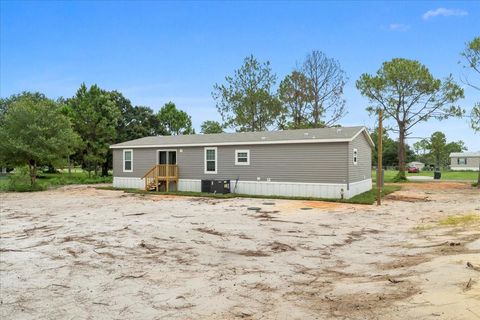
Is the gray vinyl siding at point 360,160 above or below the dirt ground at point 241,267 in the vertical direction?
above

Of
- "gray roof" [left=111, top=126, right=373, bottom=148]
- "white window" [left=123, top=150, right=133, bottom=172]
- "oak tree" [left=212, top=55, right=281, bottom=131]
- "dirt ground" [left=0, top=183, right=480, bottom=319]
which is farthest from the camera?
"oak tree" [left=212, top=55, right=281, bottom=131]

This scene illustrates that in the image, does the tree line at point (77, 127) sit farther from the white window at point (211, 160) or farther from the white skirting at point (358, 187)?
the white skirting at point (358, 187)

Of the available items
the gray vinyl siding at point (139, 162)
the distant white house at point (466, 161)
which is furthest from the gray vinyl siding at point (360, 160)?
the distant white house at point (466, 161)

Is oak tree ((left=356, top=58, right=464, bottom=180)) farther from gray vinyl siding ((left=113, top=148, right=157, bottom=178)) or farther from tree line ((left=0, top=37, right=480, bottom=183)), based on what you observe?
gray vinyl siding ((left=113, top=148, right=157, bottom=178))

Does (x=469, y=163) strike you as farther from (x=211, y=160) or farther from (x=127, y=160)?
(x=127, y=160)

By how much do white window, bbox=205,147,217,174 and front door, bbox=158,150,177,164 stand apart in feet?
8.00

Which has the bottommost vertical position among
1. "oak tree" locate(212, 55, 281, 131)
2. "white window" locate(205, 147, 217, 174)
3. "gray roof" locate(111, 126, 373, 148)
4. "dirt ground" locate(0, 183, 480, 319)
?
"dirt ground" locate(0, 183, 480, 319)

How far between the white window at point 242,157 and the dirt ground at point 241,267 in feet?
24.7

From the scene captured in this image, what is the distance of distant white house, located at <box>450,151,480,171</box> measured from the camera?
58375mm

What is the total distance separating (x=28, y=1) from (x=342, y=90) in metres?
27.3

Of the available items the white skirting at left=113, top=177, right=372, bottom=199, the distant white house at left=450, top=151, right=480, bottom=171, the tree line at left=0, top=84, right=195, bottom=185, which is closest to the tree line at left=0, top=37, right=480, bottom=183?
the tree line at left=0, top=84, right=195, bottom=185

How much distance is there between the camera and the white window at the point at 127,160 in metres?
23.7

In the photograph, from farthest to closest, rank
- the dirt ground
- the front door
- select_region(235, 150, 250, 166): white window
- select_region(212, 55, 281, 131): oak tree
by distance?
select_region(212, 55, 281, 131): oak tree < the front door < select_region(235, 150, 250, 166): white window < the dirt ground

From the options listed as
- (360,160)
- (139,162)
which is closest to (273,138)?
(360,160)
